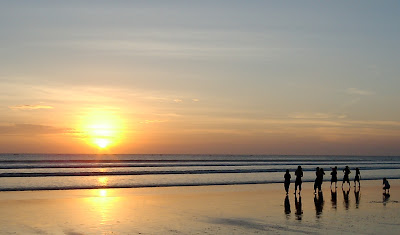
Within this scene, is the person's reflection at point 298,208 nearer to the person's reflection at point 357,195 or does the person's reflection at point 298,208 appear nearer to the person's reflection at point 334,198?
the person's reflection at point 334,198

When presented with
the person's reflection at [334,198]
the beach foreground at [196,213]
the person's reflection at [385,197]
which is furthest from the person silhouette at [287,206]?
the person's reflection at [385,197]

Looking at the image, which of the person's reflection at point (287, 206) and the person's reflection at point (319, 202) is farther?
the person's reflection at point (319, 202)

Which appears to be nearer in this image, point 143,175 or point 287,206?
point 287,206

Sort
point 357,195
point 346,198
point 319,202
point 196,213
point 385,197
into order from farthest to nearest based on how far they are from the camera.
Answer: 1. point 357,195
2. point 385,197
3. point 346,198
4. point 319,202
5. point 196,213

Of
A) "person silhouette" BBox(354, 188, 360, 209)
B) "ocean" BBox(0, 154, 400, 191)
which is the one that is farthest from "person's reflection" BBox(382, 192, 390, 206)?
"ocean" BBox(0, 154, 400, 191)

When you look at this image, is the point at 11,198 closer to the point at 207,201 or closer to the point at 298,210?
the point at 207,201

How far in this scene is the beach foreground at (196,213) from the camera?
49.3 feet

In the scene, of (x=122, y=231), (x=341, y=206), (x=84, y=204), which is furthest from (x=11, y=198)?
(x=341, y=206)

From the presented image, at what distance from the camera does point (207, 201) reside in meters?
22.6

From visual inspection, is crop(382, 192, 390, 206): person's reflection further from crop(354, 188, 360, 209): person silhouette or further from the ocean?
the ocean

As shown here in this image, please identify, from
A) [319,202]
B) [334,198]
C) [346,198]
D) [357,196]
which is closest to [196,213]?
[319,202]

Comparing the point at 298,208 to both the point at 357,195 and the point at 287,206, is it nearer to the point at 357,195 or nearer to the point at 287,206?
the point at 287,206

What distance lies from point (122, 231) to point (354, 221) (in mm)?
7692

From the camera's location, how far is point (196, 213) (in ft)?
60.7
